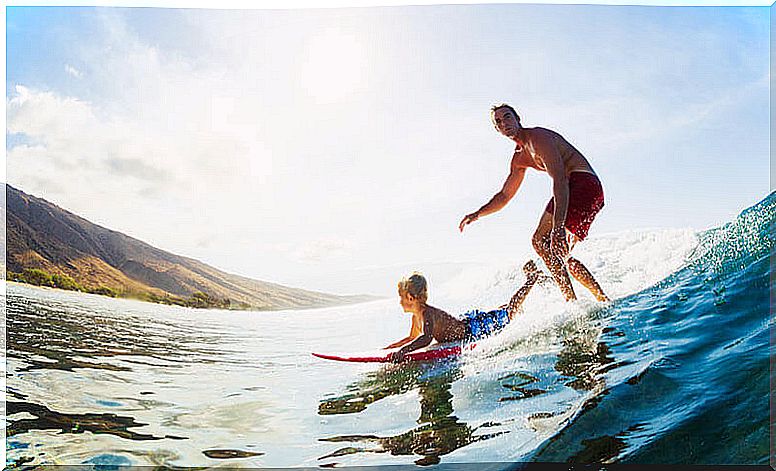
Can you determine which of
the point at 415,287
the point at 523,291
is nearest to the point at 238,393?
the point at 415,287

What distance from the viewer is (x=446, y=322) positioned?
11.7ft

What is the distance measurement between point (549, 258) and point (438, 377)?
2.52 feet

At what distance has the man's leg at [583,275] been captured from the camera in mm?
3570

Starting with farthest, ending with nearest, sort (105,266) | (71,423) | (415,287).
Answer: (105,266) < (415,287) < (71,423)

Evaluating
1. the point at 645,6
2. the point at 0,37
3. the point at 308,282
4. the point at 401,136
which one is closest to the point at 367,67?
the point at 401,136

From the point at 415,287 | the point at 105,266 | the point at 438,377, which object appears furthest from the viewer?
the point at 105,266

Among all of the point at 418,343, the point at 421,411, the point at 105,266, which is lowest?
the point at 421,411

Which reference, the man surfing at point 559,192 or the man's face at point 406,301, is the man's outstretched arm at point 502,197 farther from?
the man's face at point 406,301

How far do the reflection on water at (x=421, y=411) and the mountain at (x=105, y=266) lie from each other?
0.55 meters

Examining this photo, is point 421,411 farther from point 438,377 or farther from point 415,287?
point 415,287

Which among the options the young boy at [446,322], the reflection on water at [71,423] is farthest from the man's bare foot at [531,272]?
the reflection on water at [71,423]

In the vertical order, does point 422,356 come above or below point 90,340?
below

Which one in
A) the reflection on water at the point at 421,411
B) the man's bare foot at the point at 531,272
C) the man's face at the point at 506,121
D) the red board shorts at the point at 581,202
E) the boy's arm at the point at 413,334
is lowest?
the reflection on water at the point at 421,411

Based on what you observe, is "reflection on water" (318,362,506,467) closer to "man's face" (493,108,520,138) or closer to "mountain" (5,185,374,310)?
"mountain" (5,185,374,310)
